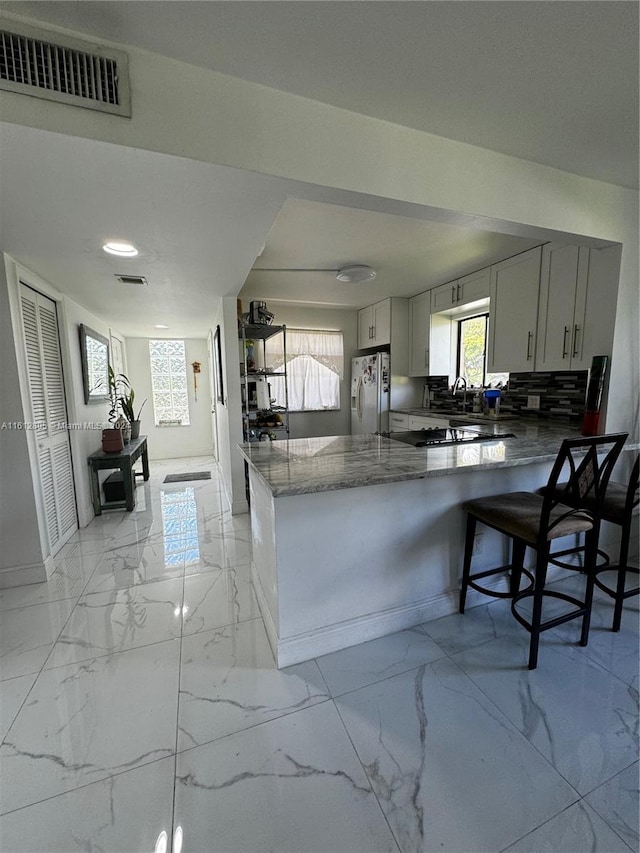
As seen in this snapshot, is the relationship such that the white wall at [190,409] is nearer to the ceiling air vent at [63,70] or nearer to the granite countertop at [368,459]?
the granite countertop at [368,459]

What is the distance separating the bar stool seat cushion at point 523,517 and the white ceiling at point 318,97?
1.41 m

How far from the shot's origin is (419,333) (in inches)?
165

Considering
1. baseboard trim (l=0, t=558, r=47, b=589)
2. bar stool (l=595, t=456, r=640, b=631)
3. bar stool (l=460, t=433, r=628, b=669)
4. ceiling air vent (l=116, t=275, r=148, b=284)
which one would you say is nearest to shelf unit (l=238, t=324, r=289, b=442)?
ceiling air vent (l=116, t=275, r=148, b=284)

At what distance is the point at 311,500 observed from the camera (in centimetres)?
148

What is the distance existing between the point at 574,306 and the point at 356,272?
1.72 m

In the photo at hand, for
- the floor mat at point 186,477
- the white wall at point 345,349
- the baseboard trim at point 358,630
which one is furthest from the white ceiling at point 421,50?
the floor mat at point 186,477

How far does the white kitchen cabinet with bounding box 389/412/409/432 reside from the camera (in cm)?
423

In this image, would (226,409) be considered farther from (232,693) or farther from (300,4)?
(300,4)

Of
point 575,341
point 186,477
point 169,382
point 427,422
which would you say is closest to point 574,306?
point 575,341

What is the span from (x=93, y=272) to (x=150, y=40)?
1.73 meters

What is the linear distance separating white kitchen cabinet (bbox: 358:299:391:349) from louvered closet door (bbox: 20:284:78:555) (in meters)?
3.52

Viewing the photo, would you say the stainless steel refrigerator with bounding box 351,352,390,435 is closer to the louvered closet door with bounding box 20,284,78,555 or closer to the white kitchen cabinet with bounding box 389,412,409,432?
the white kitchen cabinet with bounding box 389,412,409,432

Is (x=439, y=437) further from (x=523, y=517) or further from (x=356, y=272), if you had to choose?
(x=356, y=272)

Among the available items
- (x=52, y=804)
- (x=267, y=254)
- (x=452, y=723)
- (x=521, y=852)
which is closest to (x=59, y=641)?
(x=52, y=804)
